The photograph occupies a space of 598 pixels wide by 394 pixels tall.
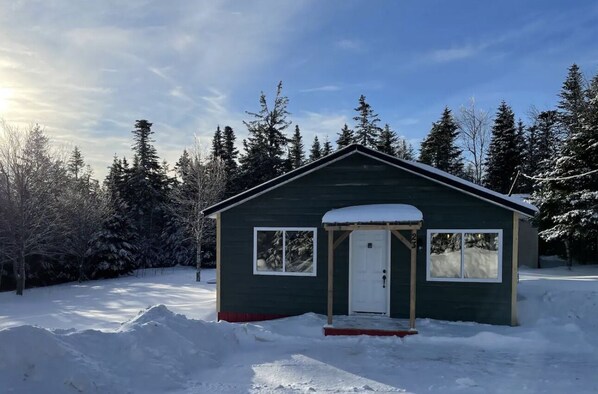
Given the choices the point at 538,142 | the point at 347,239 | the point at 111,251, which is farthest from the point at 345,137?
the point at 347,239

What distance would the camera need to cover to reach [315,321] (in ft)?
30.8

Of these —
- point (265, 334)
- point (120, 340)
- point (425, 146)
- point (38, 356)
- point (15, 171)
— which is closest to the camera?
point (38, 356)

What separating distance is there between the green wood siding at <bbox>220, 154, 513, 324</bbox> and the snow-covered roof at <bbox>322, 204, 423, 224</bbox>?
422 millimetres

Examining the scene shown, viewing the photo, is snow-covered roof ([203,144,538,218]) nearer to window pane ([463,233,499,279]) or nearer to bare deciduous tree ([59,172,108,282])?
window pane ([463,233,499,279])

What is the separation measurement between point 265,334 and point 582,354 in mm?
6080

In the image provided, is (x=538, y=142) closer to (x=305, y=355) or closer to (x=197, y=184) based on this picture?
(x=197, y=184)

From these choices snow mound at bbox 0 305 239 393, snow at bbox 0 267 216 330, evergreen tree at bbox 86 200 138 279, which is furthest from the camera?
evergreen tree at bbox 86 200 138 279

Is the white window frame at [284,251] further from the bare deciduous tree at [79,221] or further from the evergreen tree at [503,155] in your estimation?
the evergreen tree at [503,155]

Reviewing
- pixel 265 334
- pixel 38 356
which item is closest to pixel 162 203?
pixel 265 334

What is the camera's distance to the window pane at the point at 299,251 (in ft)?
33.3

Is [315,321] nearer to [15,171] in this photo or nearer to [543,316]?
[543,316]

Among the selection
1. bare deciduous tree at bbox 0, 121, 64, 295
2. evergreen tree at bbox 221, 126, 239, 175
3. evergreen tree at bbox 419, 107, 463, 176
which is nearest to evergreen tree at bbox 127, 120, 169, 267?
evergreen tree at bbox 221, 126, 239, 175

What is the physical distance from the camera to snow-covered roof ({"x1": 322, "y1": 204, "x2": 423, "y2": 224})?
8672 millimetres

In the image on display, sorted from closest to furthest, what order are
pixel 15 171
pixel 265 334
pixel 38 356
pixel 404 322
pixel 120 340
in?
pixel 38 356, pixel 120 340, pixel 265 334, pixel 404 322, pixel 15 171
